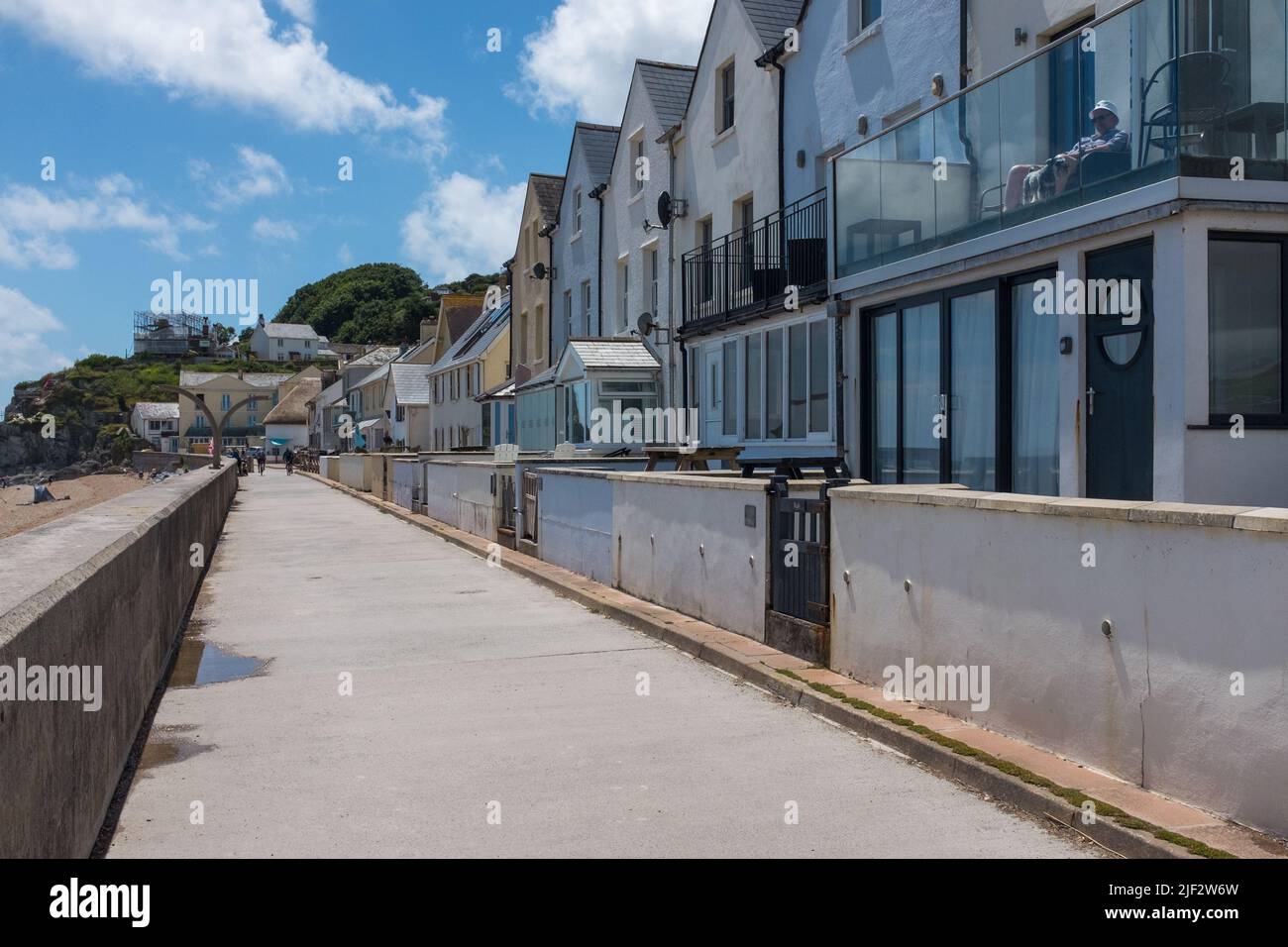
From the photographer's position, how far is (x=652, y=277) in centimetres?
2700

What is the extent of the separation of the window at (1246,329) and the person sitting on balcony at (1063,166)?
1.28 m

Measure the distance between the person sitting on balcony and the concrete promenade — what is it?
5.31 metres

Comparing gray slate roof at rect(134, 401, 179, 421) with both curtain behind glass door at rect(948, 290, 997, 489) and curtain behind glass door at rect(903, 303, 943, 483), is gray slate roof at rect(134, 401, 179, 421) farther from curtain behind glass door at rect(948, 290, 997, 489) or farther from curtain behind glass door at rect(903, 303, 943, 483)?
curtain behind glass door at rect(948, 290, 997, 489)

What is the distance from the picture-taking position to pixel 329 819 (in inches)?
220

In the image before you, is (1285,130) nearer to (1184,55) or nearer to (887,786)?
(1184,55)

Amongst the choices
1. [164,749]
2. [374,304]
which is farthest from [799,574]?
[374,304]

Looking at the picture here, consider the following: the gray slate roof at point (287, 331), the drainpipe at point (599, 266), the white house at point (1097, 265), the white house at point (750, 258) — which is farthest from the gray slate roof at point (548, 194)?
the gray slate roof at point (287, 331)

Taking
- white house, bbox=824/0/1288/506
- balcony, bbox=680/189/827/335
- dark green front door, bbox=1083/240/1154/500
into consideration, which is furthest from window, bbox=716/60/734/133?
dark green front door, bbox=1083/240/1154/500

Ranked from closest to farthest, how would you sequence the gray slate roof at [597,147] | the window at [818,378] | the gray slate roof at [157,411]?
the window at [818,378], the gray slate roof at [597,147], the gray slate roof at [157,411]

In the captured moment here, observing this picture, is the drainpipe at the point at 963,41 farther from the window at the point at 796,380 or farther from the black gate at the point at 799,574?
the black gate at the point at 799,574

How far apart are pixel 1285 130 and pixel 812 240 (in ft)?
26.9

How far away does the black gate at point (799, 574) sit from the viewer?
8.63 metres

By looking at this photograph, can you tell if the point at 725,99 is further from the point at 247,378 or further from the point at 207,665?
the point at 247,378

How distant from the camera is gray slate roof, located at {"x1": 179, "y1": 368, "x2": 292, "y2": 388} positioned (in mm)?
142250
